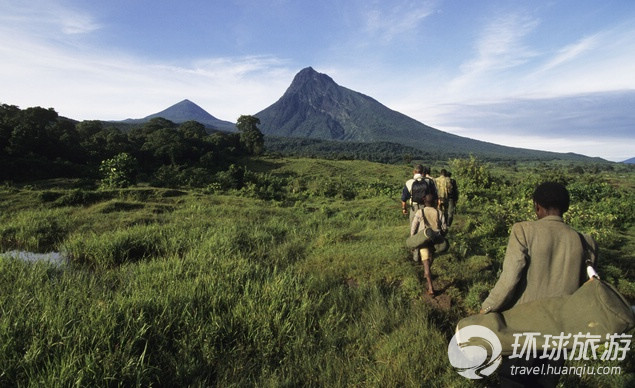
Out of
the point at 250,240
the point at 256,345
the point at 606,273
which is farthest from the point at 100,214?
the point at 606,273

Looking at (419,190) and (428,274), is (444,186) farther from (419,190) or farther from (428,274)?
(428,274)

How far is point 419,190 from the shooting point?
6.01 m

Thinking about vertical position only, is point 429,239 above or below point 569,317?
below

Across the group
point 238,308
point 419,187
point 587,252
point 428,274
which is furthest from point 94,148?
point 587,252

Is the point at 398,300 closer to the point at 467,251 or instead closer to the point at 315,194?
the point at 467,251

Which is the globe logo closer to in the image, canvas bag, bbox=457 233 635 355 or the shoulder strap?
canvas bag, bbox=457 233 635 355

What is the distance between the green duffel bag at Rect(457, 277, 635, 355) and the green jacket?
0.47ft

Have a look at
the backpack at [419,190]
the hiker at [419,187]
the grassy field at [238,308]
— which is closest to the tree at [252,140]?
the grassy field at [238,308]

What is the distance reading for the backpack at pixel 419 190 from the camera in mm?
5992

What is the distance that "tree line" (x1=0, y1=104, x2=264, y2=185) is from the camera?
25.8 meters

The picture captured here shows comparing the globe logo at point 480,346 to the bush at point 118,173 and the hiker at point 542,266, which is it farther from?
the bush at point 118,173

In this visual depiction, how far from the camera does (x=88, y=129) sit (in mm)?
47312

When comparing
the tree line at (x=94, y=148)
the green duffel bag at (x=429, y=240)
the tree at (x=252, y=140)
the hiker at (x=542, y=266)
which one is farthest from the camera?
the tree at (x=252, y=140)

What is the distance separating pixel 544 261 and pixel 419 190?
373 centimetres
